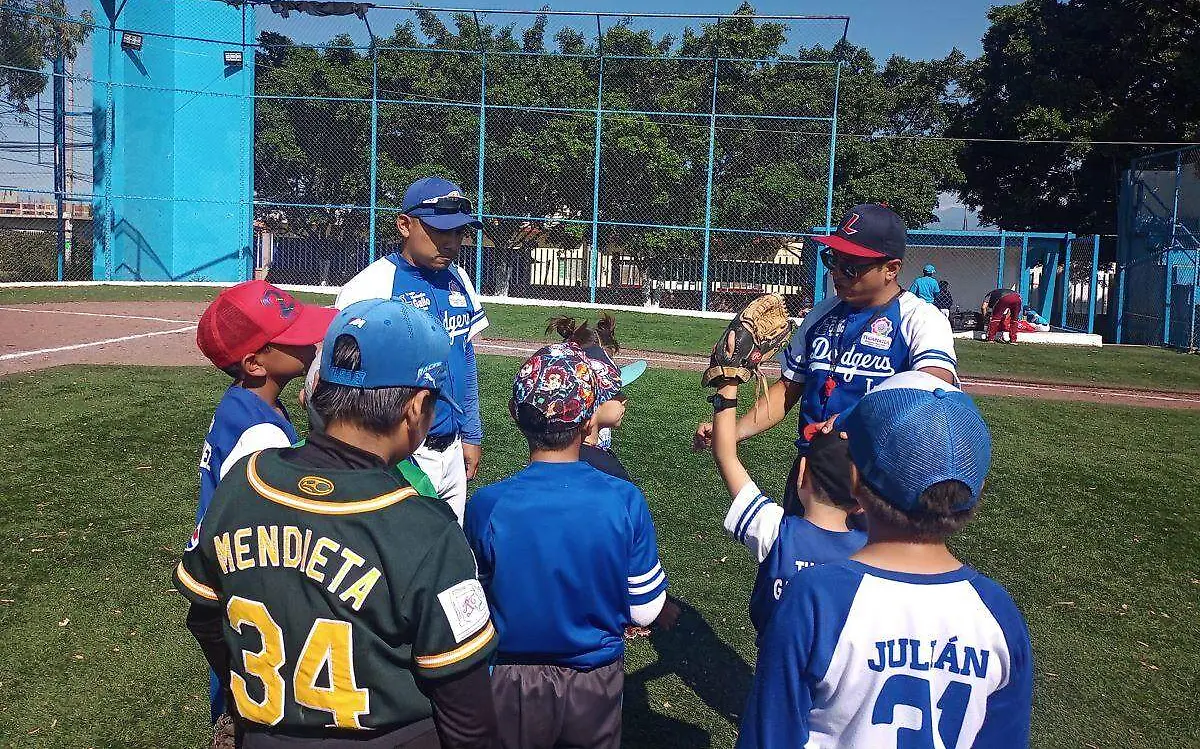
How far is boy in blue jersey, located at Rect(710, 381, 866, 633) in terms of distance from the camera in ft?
8.71

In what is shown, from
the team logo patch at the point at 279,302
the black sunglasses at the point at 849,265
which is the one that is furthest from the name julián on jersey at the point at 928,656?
the black sunglasses at the point at 849,265

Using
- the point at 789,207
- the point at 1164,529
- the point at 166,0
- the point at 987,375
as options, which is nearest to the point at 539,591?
the point at 1164,529

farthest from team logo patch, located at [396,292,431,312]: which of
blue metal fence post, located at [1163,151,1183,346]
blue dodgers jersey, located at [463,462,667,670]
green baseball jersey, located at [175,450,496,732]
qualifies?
blue metal fence post, located at [1163,151,1183,346]

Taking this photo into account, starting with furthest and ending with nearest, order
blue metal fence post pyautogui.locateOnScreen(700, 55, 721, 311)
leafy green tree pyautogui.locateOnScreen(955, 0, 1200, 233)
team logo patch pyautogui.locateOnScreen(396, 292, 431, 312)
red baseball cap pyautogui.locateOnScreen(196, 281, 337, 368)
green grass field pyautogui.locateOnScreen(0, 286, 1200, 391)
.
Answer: leafy green tree pyautogui.locateOnScreen(955, 0, 1200, 233) → blue metal fence post pyautogui.locateOnScreen(700, 55, 721, 311) → green grass field pyautogui.locateOnScreen(0, 286, 1200, 391) → team logo patch pyautogui.locateOnScreen(396, 292, 431, 312) → red baseball cap pyautogui.locateOnScreen(196, 281, 337, 368)

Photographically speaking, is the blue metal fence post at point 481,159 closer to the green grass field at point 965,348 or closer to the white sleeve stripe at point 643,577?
the green grass field at point 965,348

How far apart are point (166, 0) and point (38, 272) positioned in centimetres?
747

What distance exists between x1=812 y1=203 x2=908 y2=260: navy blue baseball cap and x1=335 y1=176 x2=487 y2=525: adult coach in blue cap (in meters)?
1.76

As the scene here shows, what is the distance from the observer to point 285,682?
73.5 inches

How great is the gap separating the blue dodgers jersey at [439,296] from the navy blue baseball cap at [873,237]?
5.70 feet

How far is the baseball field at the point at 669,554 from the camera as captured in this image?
13.4ft

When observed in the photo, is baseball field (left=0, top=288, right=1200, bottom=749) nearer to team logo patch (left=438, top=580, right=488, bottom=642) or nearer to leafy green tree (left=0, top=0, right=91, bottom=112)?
team logo patch (left=438, top=580, right=488, bottom=642)

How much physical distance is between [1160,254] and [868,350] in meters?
22.9

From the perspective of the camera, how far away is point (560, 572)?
8.18 ft

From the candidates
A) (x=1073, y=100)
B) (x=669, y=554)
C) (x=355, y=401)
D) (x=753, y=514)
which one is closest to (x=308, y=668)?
(x=355, y=401)
